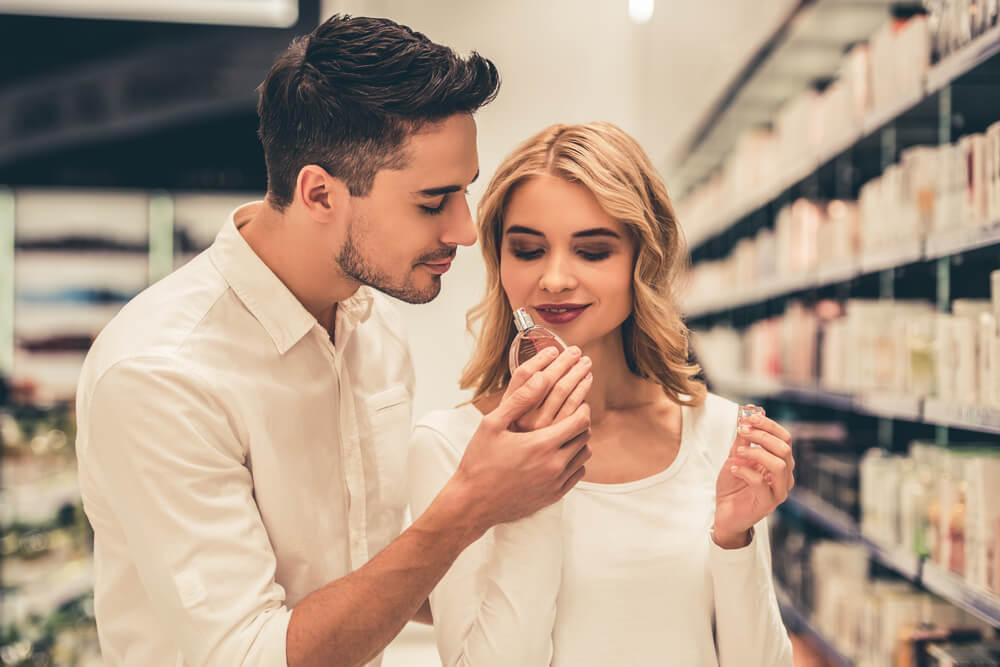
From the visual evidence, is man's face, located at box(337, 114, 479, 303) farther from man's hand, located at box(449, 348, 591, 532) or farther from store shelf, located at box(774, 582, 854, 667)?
store shelf, located at box(774, 582, 854, 667)

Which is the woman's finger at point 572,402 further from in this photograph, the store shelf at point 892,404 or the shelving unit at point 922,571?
the store shelf at point 892,404

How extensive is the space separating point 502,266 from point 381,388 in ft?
1.30

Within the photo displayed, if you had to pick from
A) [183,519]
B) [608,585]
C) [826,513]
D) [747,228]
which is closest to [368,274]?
[183,519]

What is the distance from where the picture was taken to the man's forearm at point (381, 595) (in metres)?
1.38

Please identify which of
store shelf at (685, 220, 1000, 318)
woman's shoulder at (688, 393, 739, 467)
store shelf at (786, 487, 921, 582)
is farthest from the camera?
store shelf at (786, 487, 921, 582)

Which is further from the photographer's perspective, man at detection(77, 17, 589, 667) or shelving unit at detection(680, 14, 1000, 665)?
shelving unit at detection(680, 14, 1000, 665)

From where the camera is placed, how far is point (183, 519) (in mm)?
1399

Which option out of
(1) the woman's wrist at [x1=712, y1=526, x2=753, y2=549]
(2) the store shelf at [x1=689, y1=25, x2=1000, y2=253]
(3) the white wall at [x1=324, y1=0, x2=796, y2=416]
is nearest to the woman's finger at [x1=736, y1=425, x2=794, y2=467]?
(1) the woman's wrist at [x1=712, y1=526, x2=753, y2=549]

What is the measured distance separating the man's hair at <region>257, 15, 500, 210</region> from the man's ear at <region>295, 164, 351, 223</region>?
0.05 feet

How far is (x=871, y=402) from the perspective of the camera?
10.2 feet

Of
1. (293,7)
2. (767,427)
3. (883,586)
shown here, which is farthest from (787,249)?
(767,427)

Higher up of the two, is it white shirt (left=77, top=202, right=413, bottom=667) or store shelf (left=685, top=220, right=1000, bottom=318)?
store shelf (left=685, top=220, right=1000, bottom=318)

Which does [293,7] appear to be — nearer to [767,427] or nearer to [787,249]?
[787,249]

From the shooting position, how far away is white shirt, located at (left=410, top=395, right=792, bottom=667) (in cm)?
147
